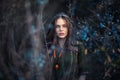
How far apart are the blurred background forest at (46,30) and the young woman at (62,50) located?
102mm

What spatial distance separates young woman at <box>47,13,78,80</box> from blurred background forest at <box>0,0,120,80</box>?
102mm

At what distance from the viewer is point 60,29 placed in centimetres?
298

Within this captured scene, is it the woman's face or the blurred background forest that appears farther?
the blurred background forest

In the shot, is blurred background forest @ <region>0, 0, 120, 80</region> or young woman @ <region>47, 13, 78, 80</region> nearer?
young woman @ <region>47, 13, 78, 80</region>

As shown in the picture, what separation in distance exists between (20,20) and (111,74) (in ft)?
3.24

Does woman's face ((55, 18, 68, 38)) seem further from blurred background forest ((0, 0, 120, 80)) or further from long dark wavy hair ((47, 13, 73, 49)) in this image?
blurred background forest ((0, 0, 120, 80))

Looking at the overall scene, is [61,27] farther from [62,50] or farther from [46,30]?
[46,30]

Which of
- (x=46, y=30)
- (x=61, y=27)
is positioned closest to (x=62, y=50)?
(x=61, y=27)

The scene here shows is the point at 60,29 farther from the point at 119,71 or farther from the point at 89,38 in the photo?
the point at 119,71

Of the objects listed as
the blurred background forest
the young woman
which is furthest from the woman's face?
the blurred background forest

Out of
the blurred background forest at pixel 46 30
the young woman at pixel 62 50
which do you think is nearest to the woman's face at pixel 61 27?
the young woman at pixel 62 50

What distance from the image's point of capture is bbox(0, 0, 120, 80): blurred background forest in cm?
311

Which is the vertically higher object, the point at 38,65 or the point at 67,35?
the point at 67,35

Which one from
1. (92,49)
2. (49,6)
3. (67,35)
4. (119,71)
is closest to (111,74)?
(119,71)
